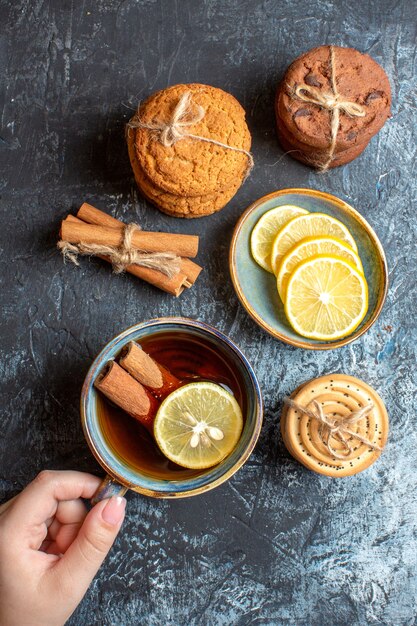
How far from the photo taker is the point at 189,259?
2.26 meters

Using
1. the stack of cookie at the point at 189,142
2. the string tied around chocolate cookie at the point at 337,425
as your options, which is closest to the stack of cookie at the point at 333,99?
the stack of cookie at the point at 189,142

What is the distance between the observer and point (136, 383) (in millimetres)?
1963

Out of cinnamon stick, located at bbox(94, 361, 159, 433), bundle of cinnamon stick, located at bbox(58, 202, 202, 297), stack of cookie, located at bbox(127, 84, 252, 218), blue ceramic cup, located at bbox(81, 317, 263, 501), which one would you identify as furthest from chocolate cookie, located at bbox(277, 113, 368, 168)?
cinnamon stick, located at bbox(94, 361, 159, 433)

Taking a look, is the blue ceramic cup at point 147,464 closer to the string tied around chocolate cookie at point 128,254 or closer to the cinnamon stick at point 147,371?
the cinnamon stick at point 147,371

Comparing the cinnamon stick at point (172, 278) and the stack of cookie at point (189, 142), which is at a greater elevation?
the stack of cookie at point (189, 142)

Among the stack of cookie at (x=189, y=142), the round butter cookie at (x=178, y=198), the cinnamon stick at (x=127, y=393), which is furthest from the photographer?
the round butter cookie at (x=178, y=198)

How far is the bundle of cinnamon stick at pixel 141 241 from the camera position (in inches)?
83.7

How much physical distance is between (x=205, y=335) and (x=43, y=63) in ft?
3.92

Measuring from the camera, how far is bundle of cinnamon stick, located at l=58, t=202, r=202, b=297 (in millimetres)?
2127

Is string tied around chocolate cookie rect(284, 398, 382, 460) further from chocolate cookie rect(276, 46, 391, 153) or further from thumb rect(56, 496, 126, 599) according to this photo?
chocolate cookie rect(276, 46, 391, 153)

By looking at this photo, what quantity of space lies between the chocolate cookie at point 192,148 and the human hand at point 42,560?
1.01 m

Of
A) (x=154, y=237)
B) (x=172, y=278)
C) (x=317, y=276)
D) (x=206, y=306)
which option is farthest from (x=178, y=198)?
(x=317, y=276)

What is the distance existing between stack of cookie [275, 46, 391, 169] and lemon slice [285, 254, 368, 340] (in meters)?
0.40

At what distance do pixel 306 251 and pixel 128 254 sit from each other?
1.94ft
